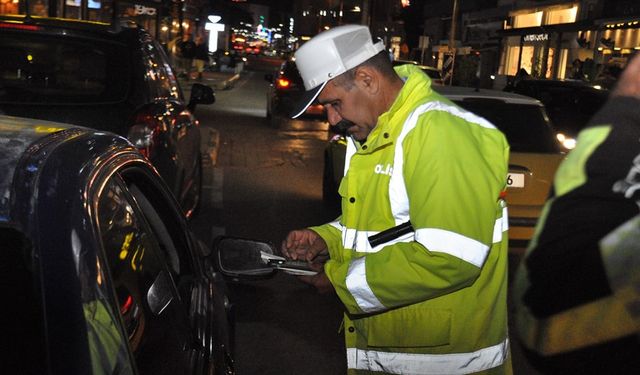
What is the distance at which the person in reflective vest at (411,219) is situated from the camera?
2467mm

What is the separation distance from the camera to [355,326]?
283cm

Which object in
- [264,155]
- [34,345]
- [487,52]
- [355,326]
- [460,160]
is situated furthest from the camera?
[487,52]

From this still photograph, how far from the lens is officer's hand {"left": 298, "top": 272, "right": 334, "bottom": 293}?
2.85m

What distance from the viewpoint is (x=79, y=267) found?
1860 mm

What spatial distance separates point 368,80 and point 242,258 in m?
0.79

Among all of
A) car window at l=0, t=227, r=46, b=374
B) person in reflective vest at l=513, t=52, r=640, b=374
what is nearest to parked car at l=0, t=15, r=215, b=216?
car window at l=0, t=227, r=46, b=374

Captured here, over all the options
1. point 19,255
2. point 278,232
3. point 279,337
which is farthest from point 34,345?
point 278,232

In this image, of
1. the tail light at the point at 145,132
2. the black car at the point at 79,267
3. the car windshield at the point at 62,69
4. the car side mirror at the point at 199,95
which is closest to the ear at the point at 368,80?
the black car at the point at 79,267

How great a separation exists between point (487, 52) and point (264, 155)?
3849cm

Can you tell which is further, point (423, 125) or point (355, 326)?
point (355, 326)

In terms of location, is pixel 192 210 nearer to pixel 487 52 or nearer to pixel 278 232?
pixel 278 232

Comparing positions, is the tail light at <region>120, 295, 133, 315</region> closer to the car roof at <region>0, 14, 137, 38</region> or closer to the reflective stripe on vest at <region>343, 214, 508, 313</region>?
the reflective stripe on vest at <region>343, 214, 508, 313</region>

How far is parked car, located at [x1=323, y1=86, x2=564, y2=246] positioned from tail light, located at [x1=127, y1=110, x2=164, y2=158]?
2089 mm

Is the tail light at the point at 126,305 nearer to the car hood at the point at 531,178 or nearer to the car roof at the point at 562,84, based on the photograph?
the car hood at the point at 531,178
